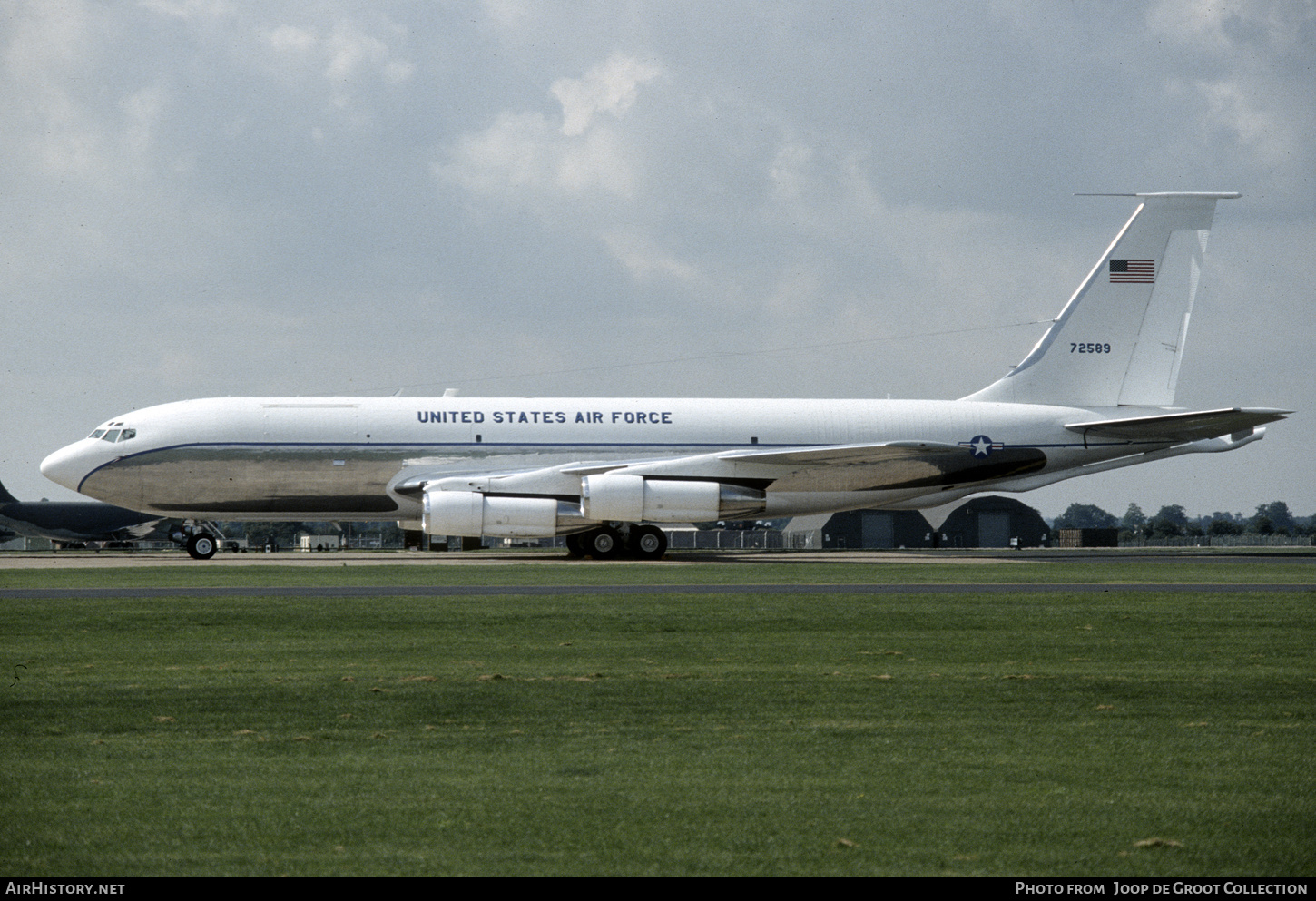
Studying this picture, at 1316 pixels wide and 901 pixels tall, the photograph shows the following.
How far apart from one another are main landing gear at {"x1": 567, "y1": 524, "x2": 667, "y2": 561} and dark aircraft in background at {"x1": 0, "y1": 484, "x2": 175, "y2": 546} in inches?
2107

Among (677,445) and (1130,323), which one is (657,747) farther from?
(1130,323)

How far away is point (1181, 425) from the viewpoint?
3947 cm

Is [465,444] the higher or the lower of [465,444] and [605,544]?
the higher

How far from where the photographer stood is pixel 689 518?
37812 mm

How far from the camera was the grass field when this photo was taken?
6281mm

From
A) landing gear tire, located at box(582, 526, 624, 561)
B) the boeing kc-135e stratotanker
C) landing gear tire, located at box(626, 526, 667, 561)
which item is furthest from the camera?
landing gear tire, located at box(582, 526, 624, 561)

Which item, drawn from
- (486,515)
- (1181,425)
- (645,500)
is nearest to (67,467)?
(486,515)

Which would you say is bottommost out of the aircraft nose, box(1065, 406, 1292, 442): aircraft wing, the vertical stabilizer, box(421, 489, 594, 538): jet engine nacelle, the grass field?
the grass field

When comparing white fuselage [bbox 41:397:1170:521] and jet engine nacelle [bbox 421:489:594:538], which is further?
white fuselage [bbox 41:397:1170:521]

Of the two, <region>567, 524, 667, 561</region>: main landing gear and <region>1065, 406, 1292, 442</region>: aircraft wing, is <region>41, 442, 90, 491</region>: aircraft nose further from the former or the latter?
<region>1065, 406, 1292, 442</region>: aircraft wing

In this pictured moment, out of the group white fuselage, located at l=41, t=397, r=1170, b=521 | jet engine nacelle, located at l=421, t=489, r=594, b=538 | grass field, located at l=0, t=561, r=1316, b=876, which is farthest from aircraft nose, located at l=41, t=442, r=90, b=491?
grass field, located at l=0, t=561, r=1316, b=876

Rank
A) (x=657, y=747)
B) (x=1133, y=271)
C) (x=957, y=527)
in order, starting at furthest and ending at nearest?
1. (x=957, y=527)
2. (x=1133, y=271)
3. (x=657, y=747)

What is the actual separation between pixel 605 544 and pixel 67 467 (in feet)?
54.2

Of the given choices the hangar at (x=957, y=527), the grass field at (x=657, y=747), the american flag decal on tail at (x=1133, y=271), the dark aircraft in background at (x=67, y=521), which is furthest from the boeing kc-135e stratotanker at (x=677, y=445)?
the dark aircraft in background at (x=67, y=521)
